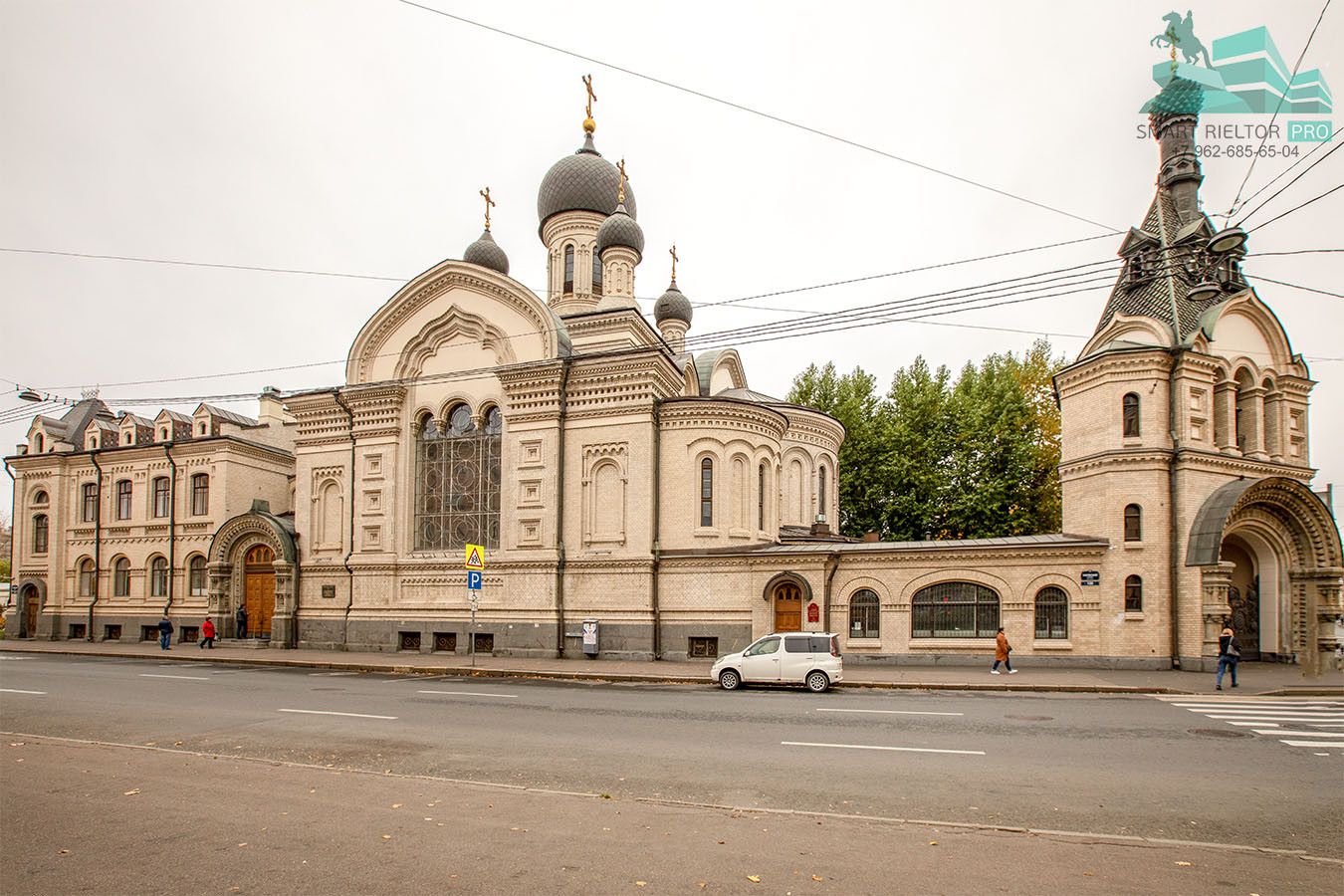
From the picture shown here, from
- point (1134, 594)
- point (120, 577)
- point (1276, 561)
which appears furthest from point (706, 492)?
point (120, 577)

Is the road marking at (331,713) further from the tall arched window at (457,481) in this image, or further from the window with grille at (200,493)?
the window with grille at (200,493)

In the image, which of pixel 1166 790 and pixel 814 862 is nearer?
pixel 814 862

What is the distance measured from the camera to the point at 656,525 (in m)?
25.7

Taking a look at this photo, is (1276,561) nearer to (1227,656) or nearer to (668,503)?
(1227,656)

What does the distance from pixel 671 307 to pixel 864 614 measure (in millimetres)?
19095

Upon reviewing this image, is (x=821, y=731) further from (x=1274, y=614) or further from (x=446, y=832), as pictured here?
(x=1274, y=614)

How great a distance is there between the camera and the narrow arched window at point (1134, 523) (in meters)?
22.2

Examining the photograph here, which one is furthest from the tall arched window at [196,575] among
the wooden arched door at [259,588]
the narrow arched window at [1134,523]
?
the narrow arched window at [1134,523]

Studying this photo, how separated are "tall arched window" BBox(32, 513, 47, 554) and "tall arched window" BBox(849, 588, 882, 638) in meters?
37.9

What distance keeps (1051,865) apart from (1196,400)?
21.1 metres

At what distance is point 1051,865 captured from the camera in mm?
6371

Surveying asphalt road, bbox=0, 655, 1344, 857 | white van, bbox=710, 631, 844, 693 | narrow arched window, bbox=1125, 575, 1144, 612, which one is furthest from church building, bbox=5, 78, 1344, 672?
asphalt road, bbox=0, 655, 1344, 857

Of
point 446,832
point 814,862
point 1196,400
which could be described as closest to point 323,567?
point 446,832

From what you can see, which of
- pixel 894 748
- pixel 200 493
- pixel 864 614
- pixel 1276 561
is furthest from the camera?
pixel 200 493
